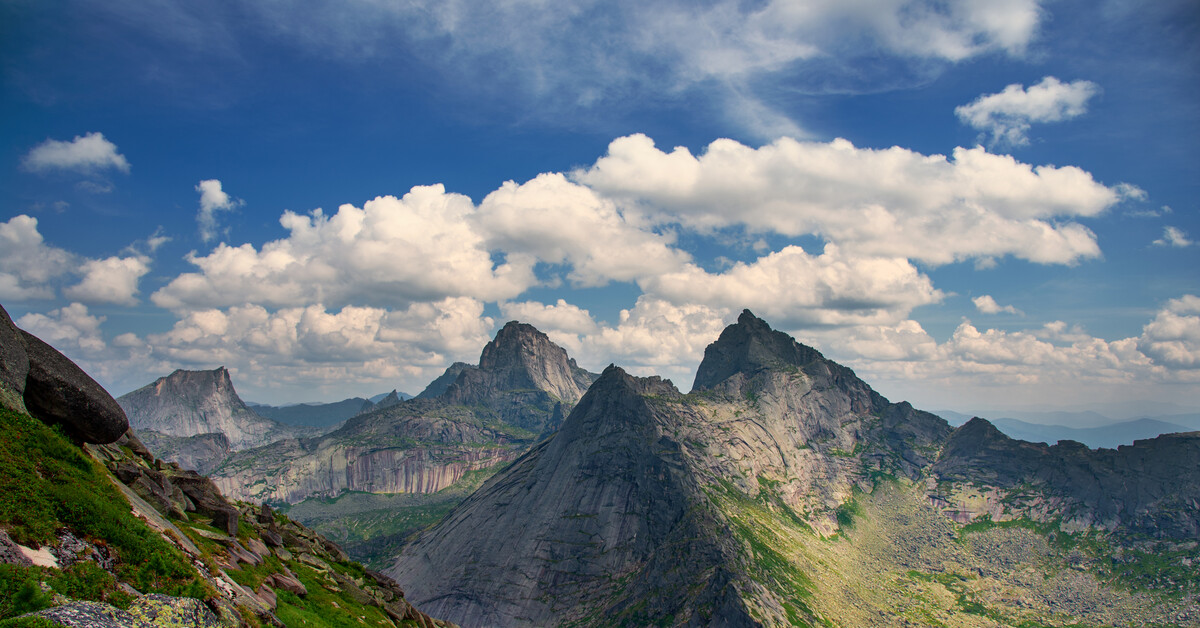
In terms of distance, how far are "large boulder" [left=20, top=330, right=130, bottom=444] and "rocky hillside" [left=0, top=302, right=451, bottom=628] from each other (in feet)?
0.26

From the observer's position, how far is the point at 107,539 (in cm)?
3039

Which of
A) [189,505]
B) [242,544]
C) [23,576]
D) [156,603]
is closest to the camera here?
[23,576]

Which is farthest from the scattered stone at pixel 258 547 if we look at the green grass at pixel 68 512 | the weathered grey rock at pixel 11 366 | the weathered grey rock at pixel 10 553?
the weathered grey rock at pixel 10 553

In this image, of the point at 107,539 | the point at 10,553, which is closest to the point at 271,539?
the point at 107,539

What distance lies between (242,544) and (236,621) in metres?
22.1

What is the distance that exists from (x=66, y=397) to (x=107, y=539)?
58.8ft

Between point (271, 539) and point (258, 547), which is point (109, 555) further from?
point (271, 539)

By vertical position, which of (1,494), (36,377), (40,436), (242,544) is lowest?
A: (242,544)

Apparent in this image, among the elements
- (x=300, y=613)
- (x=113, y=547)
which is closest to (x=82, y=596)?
(x=113, y=547)

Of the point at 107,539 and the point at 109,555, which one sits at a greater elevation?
the point at 107,539

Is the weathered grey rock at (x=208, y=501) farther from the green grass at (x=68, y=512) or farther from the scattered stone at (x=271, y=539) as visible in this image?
the green grass at (x=68, y=512)

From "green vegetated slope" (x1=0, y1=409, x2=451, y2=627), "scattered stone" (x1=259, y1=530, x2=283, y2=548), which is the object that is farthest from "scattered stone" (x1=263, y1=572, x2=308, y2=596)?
"scattered stone" (x1=259, y1=530, x2=283, y2=548)

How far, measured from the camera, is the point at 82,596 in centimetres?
2514

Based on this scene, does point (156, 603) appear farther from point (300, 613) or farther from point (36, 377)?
point (36, 377)
